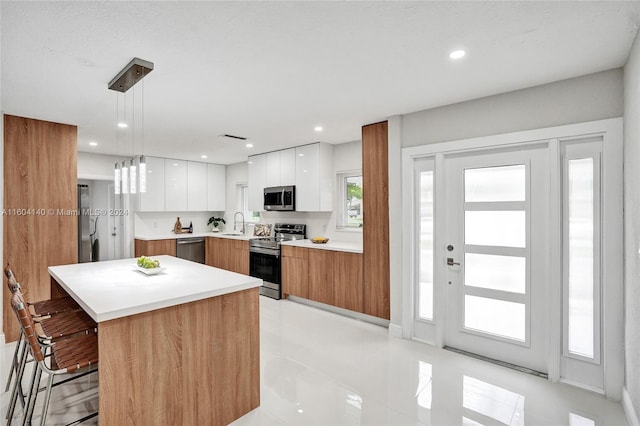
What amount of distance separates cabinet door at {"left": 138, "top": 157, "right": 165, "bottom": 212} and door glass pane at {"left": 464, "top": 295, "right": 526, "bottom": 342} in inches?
210

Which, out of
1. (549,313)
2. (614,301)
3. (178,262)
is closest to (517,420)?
(549,313)

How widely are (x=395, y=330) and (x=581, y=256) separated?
6.09 ft

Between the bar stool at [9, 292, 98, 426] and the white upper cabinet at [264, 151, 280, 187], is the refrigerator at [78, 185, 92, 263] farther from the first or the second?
the bar stool at [9, 292, 98, 426]

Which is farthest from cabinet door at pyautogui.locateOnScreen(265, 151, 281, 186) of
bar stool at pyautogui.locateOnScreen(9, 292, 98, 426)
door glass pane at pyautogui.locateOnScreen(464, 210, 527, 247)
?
bar stool at pyautogui.locateOnScreen(9, 292, 98, 426)

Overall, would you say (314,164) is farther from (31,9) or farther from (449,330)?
(31,9)

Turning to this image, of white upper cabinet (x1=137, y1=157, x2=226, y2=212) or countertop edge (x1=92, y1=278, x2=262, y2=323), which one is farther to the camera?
white upper cabinet (x1=137, y1=157, x2=226, y2=212)

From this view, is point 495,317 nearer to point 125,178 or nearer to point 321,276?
point 321,276

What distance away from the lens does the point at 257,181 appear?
18.9 feet

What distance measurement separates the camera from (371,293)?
390 cm

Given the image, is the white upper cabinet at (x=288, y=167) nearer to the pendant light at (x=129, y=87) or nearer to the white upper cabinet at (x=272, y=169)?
the white upper cabinet at (x=272, y=169)

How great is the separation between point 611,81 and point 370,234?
2458 millimetres

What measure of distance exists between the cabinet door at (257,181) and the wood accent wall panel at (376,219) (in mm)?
2363

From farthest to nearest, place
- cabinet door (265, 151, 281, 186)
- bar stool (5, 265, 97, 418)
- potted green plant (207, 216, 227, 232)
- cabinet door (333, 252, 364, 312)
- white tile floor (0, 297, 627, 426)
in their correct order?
1. potted green plant (207, 216, 227, 232)
2. cabinet door (265, 151, 281, 186)
3. cabinet door (333, 252, 364, 312)
4. white tile floor (0, 297, 627, 426)
5. bar stool (5, 265, 97, 418)

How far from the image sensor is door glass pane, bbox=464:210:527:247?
2838 mm
